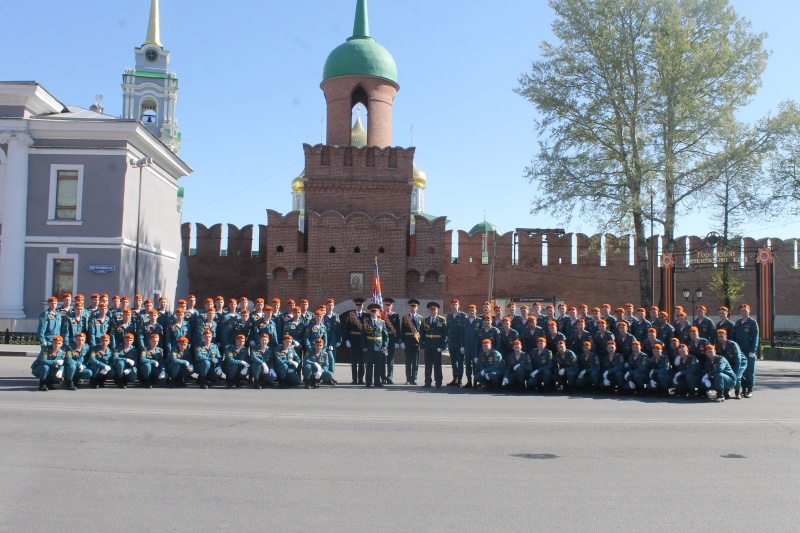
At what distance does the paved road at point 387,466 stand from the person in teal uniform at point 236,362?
2.27m

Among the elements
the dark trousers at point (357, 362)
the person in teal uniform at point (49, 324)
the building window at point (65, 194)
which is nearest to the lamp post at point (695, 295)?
the dark trousers at point (357, 362)

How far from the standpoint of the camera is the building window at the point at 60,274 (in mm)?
28719

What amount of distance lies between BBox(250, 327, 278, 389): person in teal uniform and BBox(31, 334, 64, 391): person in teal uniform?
326 cm

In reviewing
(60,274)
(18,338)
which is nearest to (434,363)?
(18,338)

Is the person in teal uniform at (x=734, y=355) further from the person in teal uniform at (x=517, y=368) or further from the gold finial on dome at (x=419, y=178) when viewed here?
the gold finial on dome at (x=419, y=178)

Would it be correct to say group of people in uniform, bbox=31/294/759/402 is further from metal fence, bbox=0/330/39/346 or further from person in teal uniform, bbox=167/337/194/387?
metal fence, bbox=0/330/39/346

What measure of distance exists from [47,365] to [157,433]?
5.34m

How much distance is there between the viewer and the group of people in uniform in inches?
542

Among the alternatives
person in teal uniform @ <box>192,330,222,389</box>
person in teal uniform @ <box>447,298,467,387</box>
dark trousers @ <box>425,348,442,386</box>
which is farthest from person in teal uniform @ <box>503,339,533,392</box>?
person in teal uniform @ <box>192,330,222,389</box>

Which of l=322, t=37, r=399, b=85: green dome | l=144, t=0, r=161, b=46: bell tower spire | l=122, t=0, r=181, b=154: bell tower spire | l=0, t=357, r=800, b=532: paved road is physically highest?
l=144, t=0, r=161, b=46: bell tower spire

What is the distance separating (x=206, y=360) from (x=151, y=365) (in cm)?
97

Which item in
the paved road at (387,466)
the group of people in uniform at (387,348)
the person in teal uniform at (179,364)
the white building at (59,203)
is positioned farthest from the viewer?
the white building at (59,203)

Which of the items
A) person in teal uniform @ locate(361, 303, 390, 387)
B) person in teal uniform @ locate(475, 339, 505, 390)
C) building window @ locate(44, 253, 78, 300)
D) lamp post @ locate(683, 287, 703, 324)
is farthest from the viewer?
lamp post @ locate(683, 287, 703, 324)

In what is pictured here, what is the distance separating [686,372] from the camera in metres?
13.6
